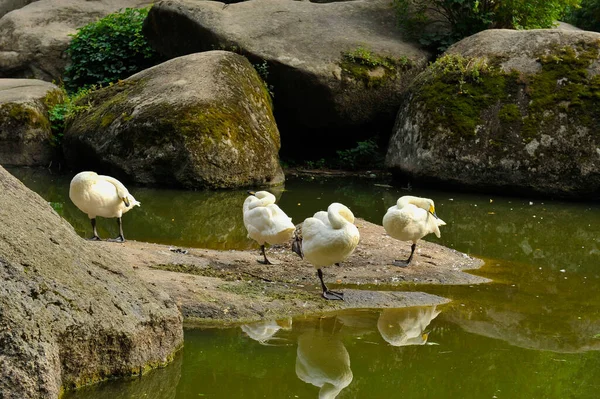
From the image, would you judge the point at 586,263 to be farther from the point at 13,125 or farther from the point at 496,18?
the point at 13,125

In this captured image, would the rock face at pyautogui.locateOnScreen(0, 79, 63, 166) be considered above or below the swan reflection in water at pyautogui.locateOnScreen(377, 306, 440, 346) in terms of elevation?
below

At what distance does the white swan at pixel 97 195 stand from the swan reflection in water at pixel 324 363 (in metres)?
3.78

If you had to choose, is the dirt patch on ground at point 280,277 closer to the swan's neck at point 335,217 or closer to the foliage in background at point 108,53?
the swan's neck at point 335,217

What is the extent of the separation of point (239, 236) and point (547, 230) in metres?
4.40

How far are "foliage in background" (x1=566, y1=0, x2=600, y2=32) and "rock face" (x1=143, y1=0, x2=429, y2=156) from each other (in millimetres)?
8221

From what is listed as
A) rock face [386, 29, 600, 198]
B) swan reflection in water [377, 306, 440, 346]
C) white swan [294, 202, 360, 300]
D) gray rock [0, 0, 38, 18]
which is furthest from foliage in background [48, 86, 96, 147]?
gray rock [0, 0, 38, 18]

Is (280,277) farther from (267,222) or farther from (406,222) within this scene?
(406,222)

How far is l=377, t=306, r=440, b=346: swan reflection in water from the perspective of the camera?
6.23m

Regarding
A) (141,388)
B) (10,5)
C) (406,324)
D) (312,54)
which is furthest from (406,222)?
(10,5)

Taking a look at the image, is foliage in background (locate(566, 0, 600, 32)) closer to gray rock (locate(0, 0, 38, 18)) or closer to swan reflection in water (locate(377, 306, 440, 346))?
gray rock (locate(0, 0, 38, 18))

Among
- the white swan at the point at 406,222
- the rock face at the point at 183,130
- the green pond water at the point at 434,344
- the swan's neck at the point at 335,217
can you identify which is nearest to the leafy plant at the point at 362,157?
the rock face at the point at 183,130

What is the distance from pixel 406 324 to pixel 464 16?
1282cm

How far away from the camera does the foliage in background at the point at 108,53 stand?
792 inches

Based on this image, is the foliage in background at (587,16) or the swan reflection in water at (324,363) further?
the foliage in background at (587,16)
